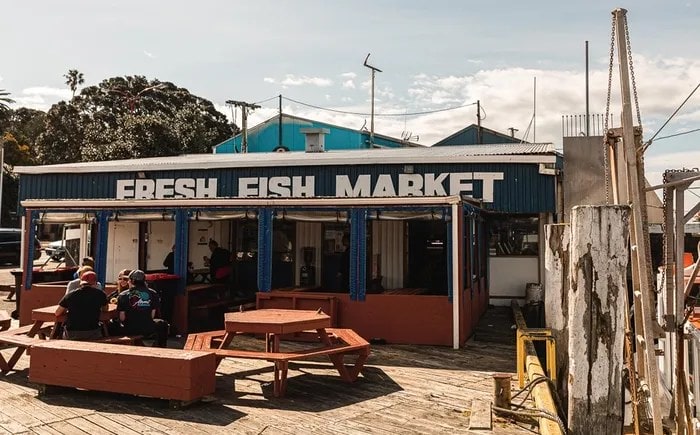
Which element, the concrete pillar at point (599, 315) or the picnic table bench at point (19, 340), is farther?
the picnic table bench at point (19, 340)

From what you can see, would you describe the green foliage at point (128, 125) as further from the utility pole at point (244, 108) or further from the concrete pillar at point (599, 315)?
the concrete pillar at point (599, 315)

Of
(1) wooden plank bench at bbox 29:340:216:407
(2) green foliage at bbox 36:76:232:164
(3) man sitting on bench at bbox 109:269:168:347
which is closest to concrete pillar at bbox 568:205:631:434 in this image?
(1) wooden plank bench at bbox 29:340:216:407

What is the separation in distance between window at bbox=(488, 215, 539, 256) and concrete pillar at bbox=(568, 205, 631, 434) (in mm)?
10518

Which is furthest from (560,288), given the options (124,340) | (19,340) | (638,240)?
(19,340)

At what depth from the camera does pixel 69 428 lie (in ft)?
18.4

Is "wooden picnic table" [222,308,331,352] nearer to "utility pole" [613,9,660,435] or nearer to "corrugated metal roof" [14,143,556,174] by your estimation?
"utility pole" [613,9,660,435]

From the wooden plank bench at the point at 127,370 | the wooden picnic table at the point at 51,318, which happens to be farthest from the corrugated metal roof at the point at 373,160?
the wooden plank bench at the point at 127,370

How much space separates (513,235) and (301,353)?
966 centimetres

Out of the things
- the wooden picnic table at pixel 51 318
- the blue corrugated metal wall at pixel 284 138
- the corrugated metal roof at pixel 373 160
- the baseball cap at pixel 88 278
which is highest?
the blue corrugated metal wall at pixel 284 138

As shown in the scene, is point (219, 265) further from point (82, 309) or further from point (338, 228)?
point (82, 309)

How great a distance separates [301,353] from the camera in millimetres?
7039

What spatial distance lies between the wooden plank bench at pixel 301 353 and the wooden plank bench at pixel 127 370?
66 centimetres

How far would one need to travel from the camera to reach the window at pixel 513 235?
1512cm

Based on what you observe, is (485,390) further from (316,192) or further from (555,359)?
(316,192)
